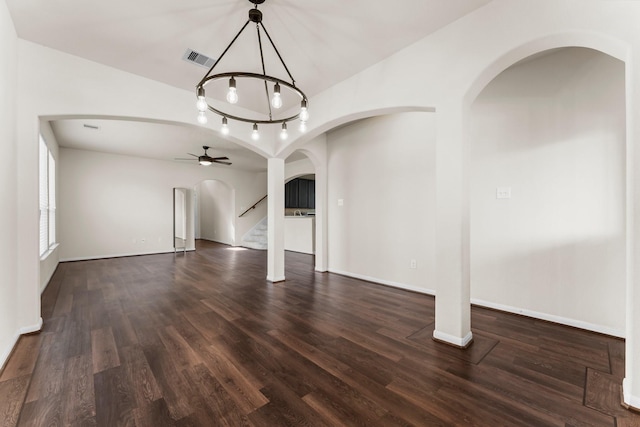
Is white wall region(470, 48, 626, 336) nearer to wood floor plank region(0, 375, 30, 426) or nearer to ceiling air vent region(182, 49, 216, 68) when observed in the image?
ceiling air vent region(182, 49, 216, 68)

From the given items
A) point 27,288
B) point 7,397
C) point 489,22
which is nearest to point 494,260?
point 489,22

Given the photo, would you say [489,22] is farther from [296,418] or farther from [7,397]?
[7,397]

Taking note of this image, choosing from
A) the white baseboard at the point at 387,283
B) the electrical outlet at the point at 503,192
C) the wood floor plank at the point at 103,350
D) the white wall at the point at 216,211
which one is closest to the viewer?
the wood floor plank at the point at 103,350

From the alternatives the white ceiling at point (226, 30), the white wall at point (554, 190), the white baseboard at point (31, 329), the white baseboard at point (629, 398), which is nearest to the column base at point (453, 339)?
the white baseboard at point (629, 398)

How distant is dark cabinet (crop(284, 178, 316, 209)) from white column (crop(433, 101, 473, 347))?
25.3ft

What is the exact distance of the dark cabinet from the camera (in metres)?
10.1

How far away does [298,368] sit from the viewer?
6.92 feet

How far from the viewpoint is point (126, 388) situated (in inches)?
73.2

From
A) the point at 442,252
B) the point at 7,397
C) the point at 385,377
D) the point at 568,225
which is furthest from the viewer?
the point at 568,225

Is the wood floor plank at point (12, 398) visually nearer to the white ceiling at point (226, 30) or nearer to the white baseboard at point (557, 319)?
the white ceiling at point (226, 30)

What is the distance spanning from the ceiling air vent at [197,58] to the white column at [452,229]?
260 cm

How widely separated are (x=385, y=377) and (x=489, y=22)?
3.05 metres

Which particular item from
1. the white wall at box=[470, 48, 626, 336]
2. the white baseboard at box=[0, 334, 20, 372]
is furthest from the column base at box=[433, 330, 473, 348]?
the white baseboard at box=[0, 334, 20, 372]

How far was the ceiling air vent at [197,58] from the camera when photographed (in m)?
2.86
